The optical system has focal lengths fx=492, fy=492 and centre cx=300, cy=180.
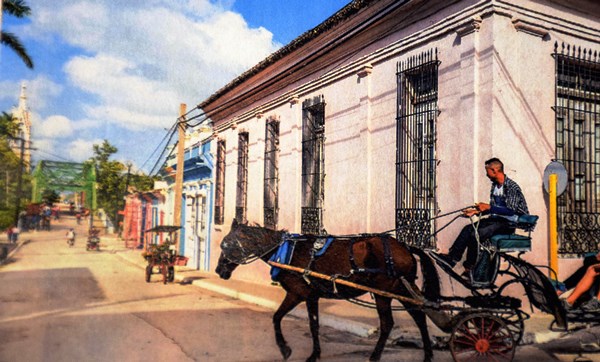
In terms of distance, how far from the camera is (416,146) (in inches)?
301

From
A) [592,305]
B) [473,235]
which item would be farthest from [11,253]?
[592,305]

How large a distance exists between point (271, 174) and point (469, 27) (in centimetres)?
662

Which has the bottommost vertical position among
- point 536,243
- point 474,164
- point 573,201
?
point 536,243

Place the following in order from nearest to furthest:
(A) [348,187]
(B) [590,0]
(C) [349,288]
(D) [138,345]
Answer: (C) [349,288] < (D) [138,345] < (B) [590,0] < (A) [348,187]

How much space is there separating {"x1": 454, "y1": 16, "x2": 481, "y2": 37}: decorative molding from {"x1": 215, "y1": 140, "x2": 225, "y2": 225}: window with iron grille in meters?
9.84

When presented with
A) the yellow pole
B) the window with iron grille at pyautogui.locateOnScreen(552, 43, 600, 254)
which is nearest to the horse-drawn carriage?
the yellow pole

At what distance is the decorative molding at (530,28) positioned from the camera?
655cm

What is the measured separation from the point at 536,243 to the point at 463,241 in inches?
81.8

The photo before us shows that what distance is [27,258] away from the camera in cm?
2000

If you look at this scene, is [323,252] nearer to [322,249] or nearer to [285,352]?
[322,249]

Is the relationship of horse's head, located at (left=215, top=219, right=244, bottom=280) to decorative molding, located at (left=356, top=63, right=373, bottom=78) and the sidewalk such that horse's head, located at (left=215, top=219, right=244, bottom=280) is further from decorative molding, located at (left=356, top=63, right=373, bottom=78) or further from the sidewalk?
decorative molding, located at (left=356, top=63, right=373, bottom=78)

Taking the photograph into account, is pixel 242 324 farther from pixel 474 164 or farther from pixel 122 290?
pixel 122 290

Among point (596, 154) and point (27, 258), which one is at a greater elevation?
point (596, 154)

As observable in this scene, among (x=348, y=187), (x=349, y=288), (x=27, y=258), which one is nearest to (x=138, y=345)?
(x=349, y=288)
